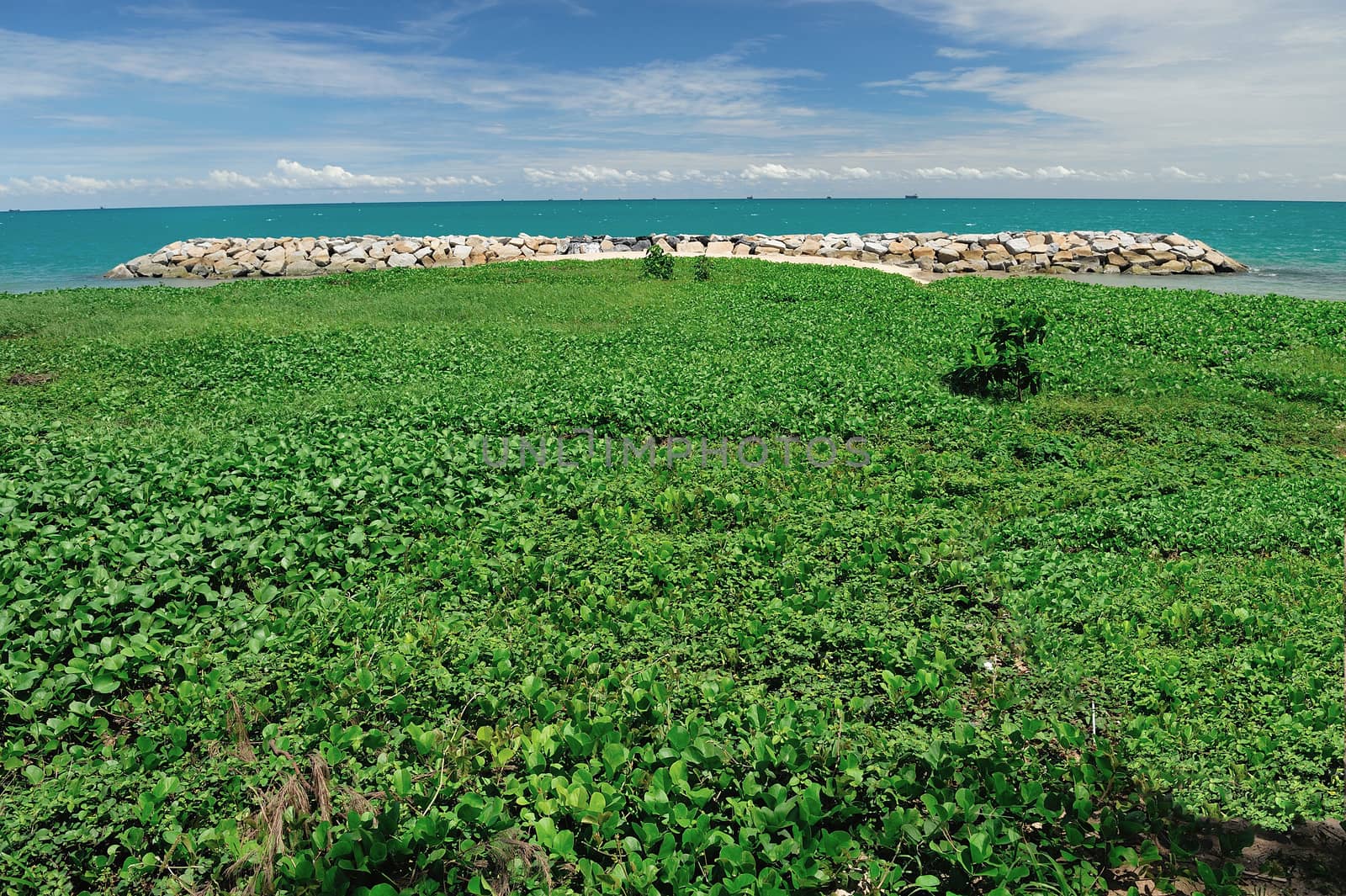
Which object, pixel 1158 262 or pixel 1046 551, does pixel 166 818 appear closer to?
pixel 1046 551

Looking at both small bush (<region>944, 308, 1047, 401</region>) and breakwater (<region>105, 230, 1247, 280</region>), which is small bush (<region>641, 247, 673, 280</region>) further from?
small bush (<region>944, 308, 1047, 401</region>)

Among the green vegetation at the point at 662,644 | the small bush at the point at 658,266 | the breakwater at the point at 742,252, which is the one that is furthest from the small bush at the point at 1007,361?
the breakwater at the point at 742,252

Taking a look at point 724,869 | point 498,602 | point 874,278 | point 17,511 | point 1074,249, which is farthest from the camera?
point 1074,249

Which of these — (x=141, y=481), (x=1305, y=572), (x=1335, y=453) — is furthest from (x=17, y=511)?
(x=1335, y=453)

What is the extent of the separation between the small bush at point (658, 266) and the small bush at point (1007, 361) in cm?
1463

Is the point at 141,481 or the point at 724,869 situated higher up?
the point at 141,481

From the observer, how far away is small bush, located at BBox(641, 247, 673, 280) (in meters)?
25.3

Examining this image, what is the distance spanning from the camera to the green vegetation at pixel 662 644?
357 centimetres

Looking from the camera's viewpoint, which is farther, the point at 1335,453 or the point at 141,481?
the point at 1335,453

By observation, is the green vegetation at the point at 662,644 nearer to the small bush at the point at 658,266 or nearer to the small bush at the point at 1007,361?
the small bush at the point at 1007,361

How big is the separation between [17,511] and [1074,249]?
A: 41.7m

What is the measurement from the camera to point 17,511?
6.11 m

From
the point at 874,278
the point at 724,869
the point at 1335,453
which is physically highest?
the point at 874,278

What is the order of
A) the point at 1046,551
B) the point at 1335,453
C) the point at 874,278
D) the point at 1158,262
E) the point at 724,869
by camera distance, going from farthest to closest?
the point at 1158,262
the point at 874,278
the point at 1335,453
the point at 1046,551
the point at 724,869
